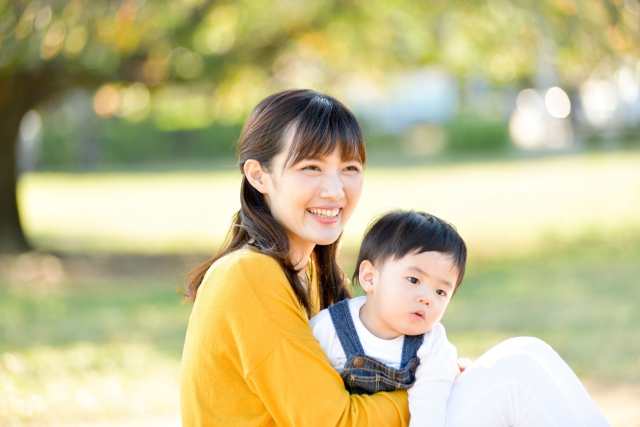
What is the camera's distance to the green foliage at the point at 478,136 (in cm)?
2642

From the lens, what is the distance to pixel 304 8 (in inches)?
388

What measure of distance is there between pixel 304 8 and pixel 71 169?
1564 cm

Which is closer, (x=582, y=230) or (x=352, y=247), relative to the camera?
(x=352, y=247)

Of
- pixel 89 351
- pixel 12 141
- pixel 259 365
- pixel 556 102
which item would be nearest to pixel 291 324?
pixel 259 365

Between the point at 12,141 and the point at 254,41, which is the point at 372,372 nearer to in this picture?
the point at 254,41

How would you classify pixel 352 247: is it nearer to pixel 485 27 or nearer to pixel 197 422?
pixel 485 27

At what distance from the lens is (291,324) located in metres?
2.14

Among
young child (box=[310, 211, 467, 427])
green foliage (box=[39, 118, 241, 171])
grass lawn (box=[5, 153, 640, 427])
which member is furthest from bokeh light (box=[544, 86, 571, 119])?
young child (box=[310, 211, 467, 427])

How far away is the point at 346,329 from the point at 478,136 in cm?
2484

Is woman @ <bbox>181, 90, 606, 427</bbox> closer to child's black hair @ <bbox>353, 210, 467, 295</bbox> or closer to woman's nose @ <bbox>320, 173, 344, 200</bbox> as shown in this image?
woman's nose @ <bbox>320, 173, 344, 200</bbox>

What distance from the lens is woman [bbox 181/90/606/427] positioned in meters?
2.09

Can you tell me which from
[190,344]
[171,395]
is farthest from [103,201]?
[190,344]

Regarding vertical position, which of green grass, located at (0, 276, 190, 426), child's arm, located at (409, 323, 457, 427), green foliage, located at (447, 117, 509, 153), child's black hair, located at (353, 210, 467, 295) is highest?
green foliage, located at (447, 117, 509, 153)

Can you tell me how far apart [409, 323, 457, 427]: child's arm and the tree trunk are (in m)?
8.17
